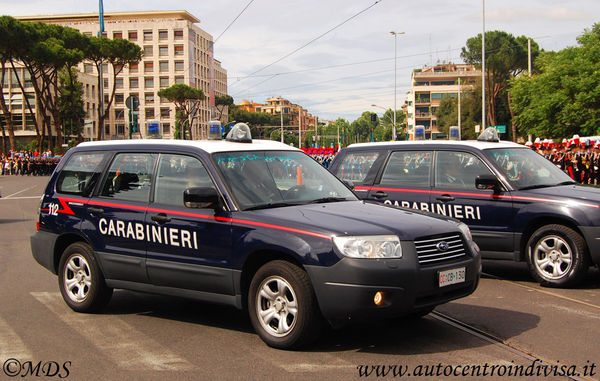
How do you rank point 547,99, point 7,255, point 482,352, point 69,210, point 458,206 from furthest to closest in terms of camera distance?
point 547,99 < point 7,255 < point 458,206 < point 69,210 < point 482,352

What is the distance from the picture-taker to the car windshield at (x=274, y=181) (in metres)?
5.84

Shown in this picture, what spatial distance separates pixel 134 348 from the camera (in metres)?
5.47

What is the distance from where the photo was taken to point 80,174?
7141 millimetres

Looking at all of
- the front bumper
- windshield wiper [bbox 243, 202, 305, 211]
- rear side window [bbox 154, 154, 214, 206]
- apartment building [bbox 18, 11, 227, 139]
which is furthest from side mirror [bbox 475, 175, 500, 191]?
apartment building [bbox 18, 11, 227, 139]

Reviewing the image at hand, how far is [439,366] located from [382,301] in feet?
1.97

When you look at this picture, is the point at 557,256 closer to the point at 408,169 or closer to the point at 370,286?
the point at 408,169

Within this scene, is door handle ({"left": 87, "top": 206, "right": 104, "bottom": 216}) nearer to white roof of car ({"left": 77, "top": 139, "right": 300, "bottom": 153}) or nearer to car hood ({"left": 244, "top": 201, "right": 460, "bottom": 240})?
white roof of car ({"left": 77, "top": 139, "right": 300, "bottom": 153})

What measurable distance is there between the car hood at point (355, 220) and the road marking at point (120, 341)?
51.0 inches

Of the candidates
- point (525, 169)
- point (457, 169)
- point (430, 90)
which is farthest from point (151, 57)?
point (525, 169)

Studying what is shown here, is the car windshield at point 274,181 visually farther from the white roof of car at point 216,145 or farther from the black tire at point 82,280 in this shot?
the black tire at point 82,280

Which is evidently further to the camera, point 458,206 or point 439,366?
point 458,206

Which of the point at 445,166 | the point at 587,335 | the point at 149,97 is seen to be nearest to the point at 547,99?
the point at 445,166

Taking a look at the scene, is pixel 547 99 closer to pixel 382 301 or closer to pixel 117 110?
pixel 382 301

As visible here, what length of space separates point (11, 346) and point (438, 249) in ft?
11.5
